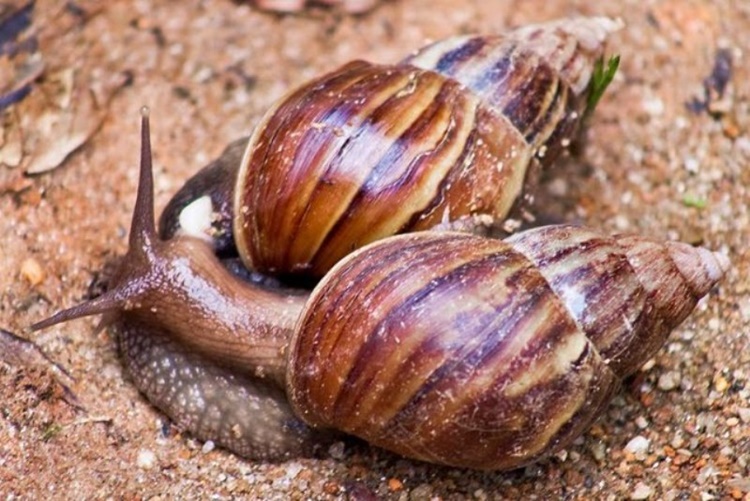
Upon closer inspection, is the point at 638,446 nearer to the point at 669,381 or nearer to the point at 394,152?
the point at 669,381

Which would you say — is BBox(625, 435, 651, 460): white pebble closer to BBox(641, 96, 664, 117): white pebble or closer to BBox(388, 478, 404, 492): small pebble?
BBox(388, 478, 404, 492): small pebble

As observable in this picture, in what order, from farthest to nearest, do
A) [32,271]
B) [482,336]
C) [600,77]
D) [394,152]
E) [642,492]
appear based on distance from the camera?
[600,77]
[32,271]
[394,152]
[642,492]
[482,336]

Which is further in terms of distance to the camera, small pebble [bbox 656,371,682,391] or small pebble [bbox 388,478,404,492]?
small pebble [bbox 656,371,682,391]

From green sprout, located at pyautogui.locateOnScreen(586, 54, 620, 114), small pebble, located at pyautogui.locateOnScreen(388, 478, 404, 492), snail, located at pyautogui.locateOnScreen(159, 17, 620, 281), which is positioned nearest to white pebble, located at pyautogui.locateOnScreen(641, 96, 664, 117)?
green sprout, located at pyautogui.locateOnScreen(586, 54, 620, 114)

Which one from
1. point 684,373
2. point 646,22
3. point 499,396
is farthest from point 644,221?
point 499,396

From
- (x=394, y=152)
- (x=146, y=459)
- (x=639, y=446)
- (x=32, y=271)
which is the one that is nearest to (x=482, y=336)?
(x=394, y=152)

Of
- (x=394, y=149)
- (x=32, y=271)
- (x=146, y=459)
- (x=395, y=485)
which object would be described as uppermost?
(x=394, y=149)
